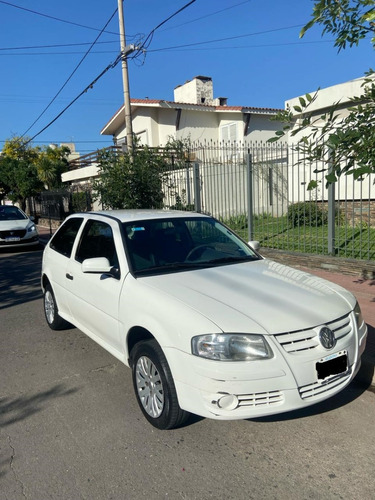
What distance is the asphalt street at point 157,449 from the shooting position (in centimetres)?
247

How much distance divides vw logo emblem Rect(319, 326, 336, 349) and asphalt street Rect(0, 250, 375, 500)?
733 mm

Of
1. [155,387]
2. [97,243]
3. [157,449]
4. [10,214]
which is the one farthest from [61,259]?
[10,214]

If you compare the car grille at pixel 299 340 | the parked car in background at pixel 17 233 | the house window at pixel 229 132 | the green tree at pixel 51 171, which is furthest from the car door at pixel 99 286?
the green tree at pixel 51 171

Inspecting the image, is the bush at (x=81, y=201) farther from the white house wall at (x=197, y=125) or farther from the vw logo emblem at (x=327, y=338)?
the vw logo emblem at (x=327, y=338)

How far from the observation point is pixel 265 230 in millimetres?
A: 10086

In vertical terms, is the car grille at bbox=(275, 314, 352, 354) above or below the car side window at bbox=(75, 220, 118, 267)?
below

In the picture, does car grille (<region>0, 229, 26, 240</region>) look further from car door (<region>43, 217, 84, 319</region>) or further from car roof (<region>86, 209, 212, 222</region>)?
car roof (<region>86, 209, 212, 222</region>)

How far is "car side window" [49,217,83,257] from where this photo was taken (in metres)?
4.78

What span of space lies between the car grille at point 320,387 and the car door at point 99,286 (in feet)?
5.13

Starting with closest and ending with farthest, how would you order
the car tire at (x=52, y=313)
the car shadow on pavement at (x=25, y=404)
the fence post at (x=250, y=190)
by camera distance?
the car shadow on pavement at (x=25, y=404), the car tire at (x=52, y=313), the fence post at (x=250, y=190)

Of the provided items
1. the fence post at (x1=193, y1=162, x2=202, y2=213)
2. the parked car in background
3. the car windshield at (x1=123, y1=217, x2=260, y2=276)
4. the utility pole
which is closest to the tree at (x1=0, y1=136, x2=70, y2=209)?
the parked car in background

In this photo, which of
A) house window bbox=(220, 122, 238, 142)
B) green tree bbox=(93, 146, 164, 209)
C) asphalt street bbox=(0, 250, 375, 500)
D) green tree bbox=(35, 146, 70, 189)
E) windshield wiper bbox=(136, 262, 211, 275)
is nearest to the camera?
asphalt street bbox=(0, 250, 375, 500)

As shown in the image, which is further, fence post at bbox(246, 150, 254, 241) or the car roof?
fence post at bbox(246, 150, 254, 241)

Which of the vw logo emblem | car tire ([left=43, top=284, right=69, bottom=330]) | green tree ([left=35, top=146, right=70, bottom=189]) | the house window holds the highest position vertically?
the house window
